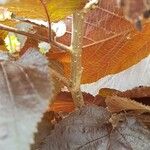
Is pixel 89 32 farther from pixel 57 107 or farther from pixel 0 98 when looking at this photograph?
pixel 0 98

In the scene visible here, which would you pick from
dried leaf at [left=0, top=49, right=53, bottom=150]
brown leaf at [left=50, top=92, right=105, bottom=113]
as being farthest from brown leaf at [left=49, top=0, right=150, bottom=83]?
dried leaf at [left=0, top=49, right=53, bottom=150]

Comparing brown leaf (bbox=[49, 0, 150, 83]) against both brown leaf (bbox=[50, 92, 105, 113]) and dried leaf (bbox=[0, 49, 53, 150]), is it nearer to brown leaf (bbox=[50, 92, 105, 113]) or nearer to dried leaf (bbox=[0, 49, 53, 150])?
brown leaf (bbox=[50, 92, 105, 113])

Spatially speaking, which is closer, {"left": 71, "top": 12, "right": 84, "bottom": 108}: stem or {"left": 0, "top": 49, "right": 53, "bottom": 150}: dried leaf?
{"left": 0, "top": 49, "right": 53, "bottom": 150}: dried leaf

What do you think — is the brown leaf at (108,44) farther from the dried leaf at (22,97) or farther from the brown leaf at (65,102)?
the dried leaf at (22,97)

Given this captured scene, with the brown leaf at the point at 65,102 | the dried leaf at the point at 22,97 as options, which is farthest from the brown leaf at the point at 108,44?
the dried leaf at the point at 22,97

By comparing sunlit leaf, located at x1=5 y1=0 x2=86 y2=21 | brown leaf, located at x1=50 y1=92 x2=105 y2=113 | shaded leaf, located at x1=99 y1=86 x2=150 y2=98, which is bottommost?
brown leaf, located at x1=50 y1=92 x2=105 y2=113

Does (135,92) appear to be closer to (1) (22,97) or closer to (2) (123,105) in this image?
(2) (123,105)
